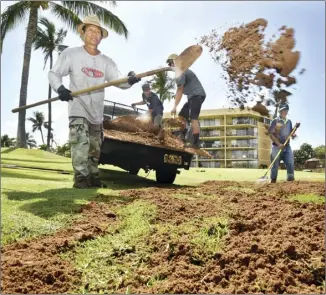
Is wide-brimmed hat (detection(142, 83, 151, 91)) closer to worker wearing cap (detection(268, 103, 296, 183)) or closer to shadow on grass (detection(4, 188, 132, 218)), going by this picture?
worker wearing cap (detection(268, 103, 296, 183))

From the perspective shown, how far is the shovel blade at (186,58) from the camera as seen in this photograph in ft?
21.6

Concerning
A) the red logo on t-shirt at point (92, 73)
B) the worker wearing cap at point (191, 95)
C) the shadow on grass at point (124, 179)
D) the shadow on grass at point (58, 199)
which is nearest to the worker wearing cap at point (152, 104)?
the worker wearing cap at point (191, 95)

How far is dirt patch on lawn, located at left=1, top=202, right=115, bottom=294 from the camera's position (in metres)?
2.73

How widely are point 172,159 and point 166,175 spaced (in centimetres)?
87

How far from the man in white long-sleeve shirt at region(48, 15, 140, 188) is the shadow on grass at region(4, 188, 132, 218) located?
59 cm

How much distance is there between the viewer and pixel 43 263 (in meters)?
2.97

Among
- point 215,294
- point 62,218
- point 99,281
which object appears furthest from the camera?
point 62,218

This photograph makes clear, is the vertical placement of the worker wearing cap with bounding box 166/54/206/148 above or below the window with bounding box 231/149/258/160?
above

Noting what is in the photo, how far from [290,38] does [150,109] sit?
3.16 metres

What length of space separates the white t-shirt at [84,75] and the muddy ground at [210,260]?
261cm

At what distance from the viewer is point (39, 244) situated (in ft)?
11.0

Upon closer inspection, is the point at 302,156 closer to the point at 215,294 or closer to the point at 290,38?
the point at 290,38

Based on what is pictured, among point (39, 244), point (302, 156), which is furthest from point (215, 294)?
point (302, 156)

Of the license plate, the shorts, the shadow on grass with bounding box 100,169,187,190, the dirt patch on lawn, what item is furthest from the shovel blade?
the dirt patch on lawn
